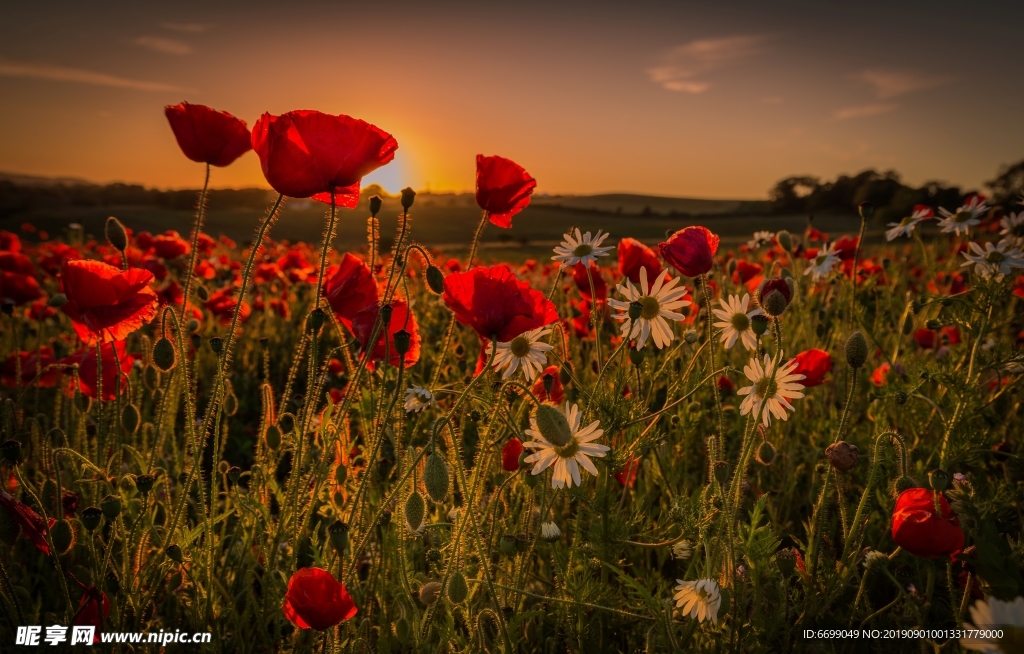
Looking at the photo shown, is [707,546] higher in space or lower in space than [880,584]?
higher

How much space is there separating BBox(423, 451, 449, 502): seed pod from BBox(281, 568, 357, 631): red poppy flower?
26cm

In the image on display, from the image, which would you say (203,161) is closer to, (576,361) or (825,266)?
(576,361)

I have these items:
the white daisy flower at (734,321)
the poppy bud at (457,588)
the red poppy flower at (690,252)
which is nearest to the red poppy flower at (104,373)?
the poppy bud at (457,588)

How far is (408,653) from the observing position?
1.92 m

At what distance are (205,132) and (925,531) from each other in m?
2.02

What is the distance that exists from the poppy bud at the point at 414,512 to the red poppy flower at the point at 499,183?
94 centimetres

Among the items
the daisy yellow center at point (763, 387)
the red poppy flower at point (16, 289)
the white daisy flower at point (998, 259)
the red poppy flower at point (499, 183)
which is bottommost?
the red poppy flower at point (16, 289)

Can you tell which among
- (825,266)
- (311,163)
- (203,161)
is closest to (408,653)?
(311,163)

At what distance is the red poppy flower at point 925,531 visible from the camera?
1396mm

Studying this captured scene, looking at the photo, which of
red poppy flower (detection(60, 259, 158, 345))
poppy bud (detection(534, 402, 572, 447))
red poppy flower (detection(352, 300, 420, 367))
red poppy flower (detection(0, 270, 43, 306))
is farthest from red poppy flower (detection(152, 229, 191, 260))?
poppy bud (detection(534, 402, 572, 447))

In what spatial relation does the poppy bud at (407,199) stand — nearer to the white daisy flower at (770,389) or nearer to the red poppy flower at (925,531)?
the white daisy flower at (770,389)

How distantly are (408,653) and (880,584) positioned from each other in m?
1.68

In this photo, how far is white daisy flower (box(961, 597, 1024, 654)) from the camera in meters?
0.90

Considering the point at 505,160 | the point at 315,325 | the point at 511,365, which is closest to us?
the point at 315,325
